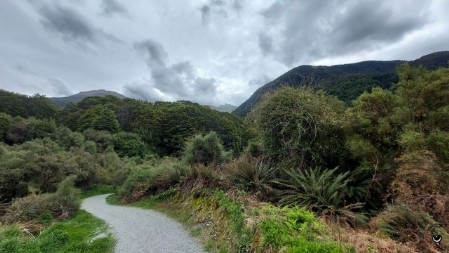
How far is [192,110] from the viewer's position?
3349 inches

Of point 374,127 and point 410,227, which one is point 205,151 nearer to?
point 374,127

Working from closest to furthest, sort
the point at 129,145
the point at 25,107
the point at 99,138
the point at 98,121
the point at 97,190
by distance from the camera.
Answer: the point at 97,190
the point at 99,138
the point at 129,145
the point at 98,121
the point at 25,107

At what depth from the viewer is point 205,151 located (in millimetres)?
20156

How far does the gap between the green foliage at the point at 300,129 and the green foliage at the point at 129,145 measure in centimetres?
5911

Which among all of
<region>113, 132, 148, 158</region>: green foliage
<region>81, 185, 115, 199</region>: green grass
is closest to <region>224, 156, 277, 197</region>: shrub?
<region>81, 185, 115, 199</region>: green grass

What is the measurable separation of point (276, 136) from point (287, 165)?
54.5 inches

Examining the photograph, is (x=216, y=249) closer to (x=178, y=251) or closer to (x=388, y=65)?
(x=178, y=251)

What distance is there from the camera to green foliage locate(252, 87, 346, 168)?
11375 millimetres

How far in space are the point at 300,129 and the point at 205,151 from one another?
Answer: 33.1ft

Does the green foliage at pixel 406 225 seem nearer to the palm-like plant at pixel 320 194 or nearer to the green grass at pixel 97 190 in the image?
the palm-like plant at pixel 320 194

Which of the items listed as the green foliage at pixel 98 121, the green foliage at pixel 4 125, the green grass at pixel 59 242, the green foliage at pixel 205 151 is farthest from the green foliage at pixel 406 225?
the green foliage at pixel 98 121

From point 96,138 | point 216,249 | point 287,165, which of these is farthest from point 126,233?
point 96,138

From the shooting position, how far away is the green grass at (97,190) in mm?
36653

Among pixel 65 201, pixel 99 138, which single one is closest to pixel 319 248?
pixel 65 201
